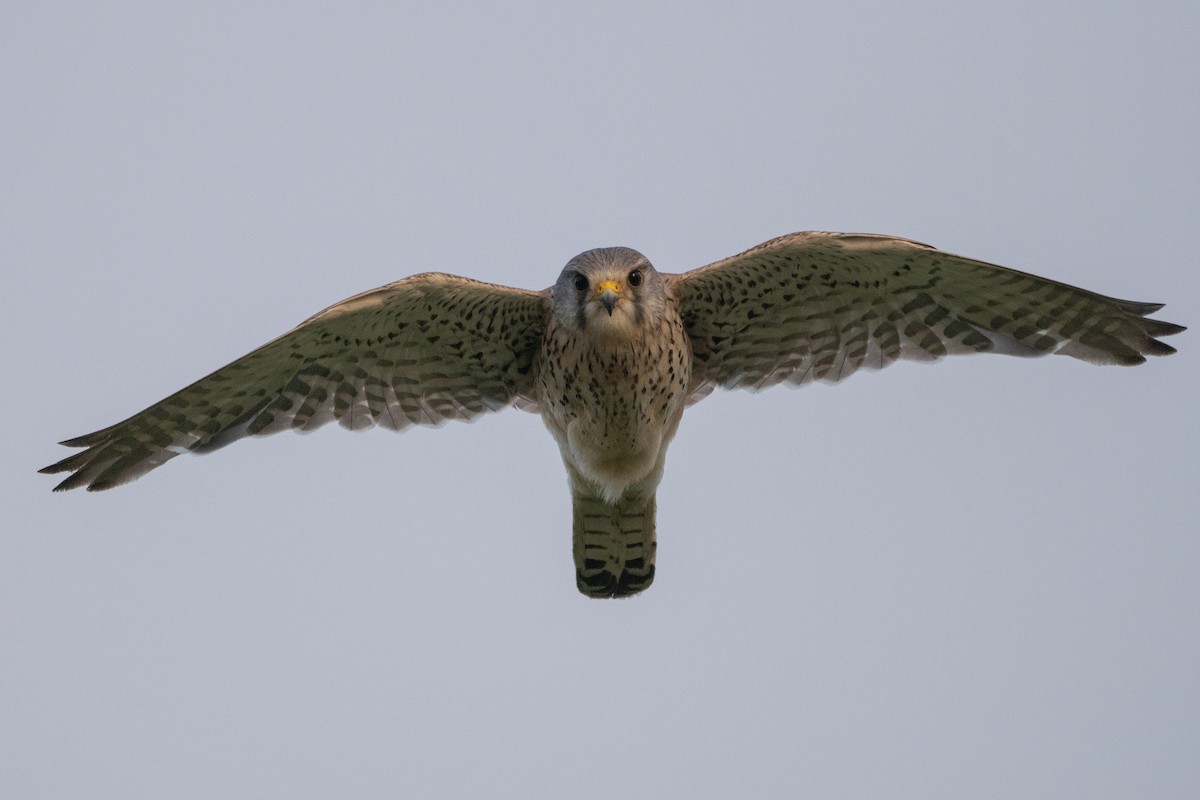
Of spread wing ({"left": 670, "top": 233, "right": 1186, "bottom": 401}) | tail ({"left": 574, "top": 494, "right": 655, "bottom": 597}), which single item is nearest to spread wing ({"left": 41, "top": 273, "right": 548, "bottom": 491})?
tail ({"left": 574, "top": 494, "right": 655, "bottom": 597})

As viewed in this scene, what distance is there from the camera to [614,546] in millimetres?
8609

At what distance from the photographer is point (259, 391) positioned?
867 centimetres

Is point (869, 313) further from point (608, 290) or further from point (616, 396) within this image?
point (608, 290)

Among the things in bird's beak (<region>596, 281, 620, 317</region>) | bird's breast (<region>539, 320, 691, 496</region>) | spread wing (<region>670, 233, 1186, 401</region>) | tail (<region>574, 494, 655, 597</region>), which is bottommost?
tail (<region>574, 494, 655, 597</region>)

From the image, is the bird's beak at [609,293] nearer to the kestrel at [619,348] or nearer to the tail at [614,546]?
the kestrel at [619,348]

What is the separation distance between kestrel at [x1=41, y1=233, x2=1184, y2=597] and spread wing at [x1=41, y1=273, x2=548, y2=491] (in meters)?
0.01

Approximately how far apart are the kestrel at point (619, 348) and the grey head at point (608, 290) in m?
0.01

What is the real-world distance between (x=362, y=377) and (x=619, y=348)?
71.1 inches

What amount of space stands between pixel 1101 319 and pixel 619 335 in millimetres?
2584

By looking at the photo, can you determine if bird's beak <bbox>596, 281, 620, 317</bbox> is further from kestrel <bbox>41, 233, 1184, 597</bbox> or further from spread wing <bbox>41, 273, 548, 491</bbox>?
spread wing <bbox>41, 273, 548, 491</bbox>

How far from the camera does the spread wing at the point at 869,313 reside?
8039 millimetres

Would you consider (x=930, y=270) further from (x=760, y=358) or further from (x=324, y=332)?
(x=324, y=332)

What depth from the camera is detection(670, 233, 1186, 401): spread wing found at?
26.4ft

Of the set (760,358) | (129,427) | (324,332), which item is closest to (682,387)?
(760,358)
